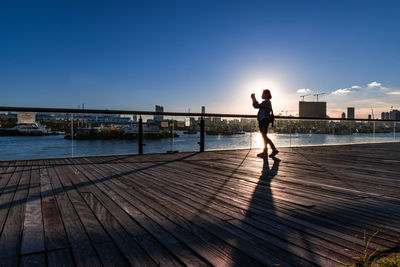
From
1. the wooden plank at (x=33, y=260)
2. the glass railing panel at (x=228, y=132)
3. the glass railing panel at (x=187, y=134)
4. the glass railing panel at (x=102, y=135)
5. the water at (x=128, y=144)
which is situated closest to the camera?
the wooden plank at (x=33, y=260)

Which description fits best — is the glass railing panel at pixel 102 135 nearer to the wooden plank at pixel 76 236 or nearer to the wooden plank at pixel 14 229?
the wooden plank at pixel 14 229

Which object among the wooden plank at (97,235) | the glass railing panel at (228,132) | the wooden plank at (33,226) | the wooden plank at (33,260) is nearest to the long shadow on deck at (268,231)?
the wooden plank at (97,235)

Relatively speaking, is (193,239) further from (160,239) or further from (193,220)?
(193,220)

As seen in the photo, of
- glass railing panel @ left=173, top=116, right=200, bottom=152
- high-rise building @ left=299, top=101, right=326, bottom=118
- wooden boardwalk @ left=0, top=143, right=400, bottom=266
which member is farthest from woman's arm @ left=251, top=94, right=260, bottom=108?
high-rise building @ left=299, top=101, right=326, bottom=118

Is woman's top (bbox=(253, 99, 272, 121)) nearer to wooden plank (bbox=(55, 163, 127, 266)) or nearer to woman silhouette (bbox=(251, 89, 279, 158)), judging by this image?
woman silhouette (bbox=(251, 89, 279, 158))

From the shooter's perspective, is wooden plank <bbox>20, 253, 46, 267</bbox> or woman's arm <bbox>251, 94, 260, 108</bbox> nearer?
wooden plank <bbox>20, 253, 46, 267</bbox>

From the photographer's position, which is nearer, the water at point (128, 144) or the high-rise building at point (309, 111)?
the water at point (128, 144)

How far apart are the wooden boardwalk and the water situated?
199 cm

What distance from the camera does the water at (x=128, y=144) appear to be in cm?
459

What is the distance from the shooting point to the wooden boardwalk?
107 cm

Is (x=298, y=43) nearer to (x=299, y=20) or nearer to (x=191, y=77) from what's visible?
(x=299, y=20)

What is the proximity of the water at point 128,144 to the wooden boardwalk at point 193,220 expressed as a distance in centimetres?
199

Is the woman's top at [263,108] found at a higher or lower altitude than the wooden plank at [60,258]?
higher

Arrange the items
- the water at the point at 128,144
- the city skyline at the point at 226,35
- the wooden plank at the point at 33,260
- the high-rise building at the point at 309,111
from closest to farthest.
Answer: the wooden plank at the point at 33,260, the water at the point at 128,144, the city skyline at the point at 226,35, the high-rise building at the point at 309,111
